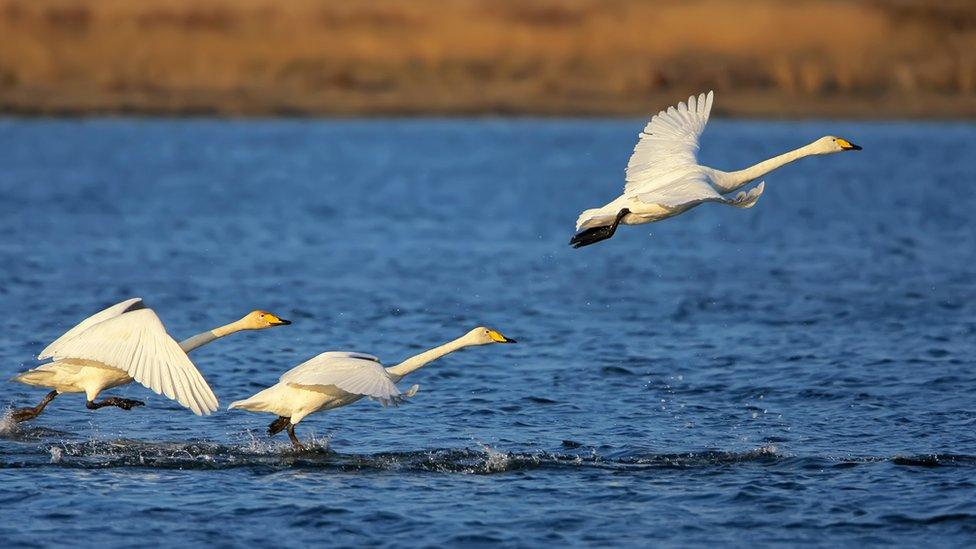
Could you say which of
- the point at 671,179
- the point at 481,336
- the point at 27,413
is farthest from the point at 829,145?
the point at 27,413

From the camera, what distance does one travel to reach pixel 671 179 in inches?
449

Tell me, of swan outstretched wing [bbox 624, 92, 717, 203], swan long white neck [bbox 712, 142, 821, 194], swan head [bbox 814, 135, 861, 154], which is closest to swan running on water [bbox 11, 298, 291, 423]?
swan outstretched wing [bbox 624, 92, 717, 203]

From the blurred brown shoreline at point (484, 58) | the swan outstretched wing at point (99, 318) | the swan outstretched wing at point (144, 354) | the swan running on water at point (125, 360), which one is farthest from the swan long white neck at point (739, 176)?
the blurred brown shoreline at point (484, 58)

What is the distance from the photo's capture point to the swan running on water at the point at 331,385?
34.6 ft

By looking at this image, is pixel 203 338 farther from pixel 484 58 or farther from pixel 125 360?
pixel 484 58

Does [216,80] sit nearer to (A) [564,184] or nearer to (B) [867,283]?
(A) [564,184]

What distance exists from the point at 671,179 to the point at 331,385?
2.87 m

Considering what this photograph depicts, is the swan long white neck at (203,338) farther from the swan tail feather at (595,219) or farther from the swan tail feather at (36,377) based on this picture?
the swan tail feather at (595,219)

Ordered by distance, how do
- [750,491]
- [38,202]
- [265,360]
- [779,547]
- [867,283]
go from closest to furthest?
[779,547] < [750,491] < [265,360] < [867,283] < [38,202]

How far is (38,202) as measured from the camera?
1076 inches

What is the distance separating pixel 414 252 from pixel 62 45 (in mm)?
20426

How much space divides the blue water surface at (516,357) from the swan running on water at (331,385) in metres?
0.39

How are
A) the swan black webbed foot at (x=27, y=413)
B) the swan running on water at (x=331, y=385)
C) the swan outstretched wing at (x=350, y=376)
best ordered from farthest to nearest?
the swan black webbed foot at (x=27, y=413)
the swan running on water at (x=331, y=385)
the swan outstretched wing at (x=350, y=376)

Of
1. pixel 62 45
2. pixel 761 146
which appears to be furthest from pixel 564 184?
pixel 62 45
